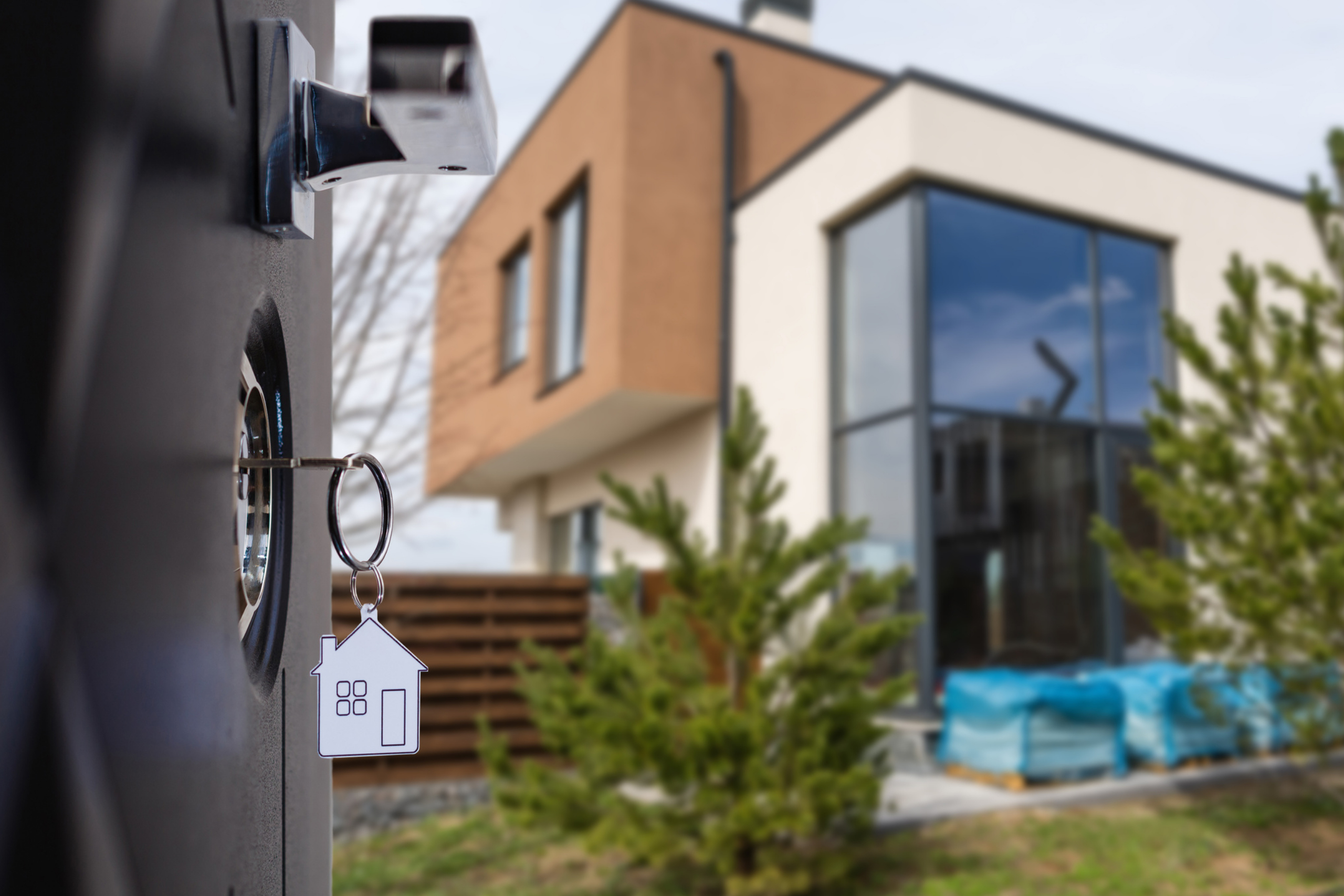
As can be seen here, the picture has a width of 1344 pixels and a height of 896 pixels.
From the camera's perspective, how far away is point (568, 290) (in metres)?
10.7

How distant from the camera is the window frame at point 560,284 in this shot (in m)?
9.84

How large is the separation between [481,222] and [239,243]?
475 inches

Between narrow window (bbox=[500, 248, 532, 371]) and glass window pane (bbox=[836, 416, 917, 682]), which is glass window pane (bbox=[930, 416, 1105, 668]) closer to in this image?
glass window pane (bbox=[836, 416, 917, 682])

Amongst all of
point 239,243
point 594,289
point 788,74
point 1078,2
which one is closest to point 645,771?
point 239,243

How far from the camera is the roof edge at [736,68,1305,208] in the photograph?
721 centimetres

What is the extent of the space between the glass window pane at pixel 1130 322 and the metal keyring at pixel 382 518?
7944 mm

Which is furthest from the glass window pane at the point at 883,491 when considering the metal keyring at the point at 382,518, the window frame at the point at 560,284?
the metal keyring at the point at 382,518

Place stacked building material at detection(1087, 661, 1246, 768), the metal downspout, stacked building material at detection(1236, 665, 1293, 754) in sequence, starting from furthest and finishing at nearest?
the metal downspout
stacked building material at detection(1087, 661, 1246, 768)
stacked building material at detection(1236, 665, 1293, 754)

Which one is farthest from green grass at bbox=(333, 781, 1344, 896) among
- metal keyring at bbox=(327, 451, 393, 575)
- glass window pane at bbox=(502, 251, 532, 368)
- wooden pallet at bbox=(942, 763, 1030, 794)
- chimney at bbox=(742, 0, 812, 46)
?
chimney at bbox=(742, 0, 812, 46)

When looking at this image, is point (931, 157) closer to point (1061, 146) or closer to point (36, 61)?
point (1061, 146)

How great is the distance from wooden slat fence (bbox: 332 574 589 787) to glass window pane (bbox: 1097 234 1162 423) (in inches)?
188

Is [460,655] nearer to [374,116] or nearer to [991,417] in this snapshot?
[991,417]

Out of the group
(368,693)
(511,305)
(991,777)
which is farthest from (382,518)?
(511,305)

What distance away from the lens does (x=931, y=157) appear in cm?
715
